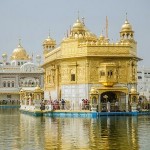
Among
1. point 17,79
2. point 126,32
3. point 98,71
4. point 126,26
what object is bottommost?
point 98,71

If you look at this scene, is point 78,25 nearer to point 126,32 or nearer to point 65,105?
point 126,32

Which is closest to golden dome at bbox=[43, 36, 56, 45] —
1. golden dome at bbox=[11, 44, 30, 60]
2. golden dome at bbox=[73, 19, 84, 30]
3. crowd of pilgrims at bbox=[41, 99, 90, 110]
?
golden dome at bbox=[73, 19, 84, 30]

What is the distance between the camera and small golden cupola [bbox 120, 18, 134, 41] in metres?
40.9

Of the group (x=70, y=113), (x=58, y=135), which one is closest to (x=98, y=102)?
(x=70, y=113)

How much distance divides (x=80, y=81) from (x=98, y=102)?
392cm

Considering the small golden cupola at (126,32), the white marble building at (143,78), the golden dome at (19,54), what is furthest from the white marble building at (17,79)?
the small golden cupola at (126,32)

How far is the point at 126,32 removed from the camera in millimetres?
40969

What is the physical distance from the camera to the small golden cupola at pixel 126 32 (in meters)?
40.9

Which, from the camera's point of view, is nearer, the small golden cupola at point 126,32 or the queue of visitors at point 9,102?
the small golden cupola at point 126,32

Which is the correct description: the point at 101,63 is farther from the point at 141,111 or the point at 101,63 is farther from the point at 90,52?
the point at 141,111

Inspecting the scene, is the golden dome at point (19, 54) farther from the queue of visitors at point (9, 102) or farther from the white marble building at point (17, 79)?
the queue of visitors at point (9, 102)

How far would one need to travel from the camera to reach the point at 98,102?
108ft

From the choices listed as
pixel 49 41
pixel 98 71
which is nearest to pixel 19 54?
pixel 49 41

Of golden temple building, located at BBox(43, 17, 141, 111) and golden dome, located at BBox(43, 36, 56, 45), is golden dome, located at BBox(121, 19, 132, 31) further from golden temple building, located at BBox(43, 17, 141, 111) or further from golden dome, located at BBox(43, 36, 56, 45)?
golden dome, located at BBox(43, 36, 56, 45)
